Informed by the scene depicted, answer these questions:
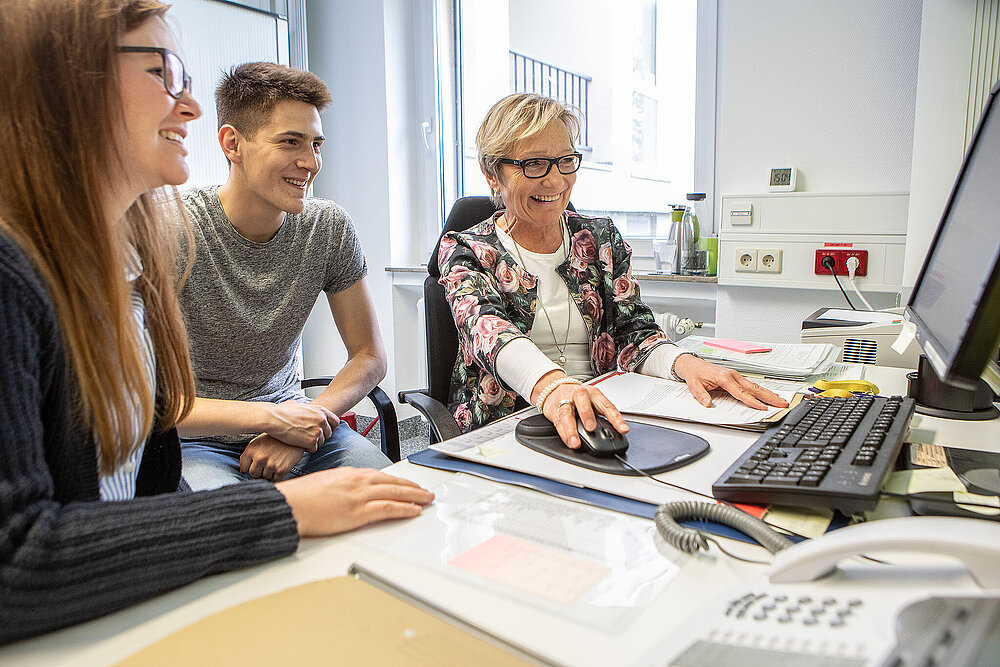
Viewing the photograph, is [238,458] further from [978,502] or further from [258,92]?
[978,502]

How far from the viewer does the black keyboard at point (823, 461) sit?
700 mm

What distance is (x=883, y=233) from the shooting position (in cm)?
190

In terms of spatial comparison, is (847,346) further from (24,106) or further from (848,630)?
(24,106)

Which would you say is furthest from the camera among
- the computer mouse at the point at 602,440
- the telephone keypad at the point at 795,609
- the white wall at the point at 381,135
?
the white wall at the point at 381,135

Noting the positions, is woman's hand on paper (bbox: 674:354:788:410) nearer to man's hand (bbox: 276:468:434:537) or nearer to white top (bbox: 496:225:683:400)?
white top (bbox: 496:225:683:400)

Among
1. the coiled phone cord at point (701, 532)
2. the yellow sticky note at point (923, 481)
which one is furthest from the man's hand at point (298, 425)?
the yellow sticky note at point (923, 481)

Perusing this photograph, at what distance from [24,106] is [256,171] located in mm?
984

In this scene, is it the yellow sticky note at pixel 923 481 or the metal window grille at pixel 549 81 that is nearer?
the yellow sticky note at pixel 923 481

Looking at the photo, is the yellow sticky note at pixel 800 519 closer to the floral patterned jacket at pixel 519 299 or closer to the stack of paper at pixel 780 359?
the stack of paper at pixel 780 359

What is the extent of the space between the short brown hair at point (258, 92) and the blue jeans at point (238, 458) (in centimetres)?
74

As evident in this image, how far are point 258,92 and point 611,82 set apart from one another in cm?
160

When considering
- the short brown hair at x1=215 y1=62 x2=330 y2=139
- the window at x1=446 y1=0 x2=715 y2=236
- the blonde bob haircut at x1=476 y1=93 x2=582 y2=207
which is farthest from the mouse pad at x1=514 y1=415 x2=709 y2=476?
the window at x1=446 y1=0 x2=715 y2=236

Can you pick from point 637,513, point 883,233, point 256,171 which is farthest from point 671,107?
point 637,513

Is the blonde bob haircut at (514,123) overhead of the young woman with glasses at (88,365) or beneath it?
overhead
